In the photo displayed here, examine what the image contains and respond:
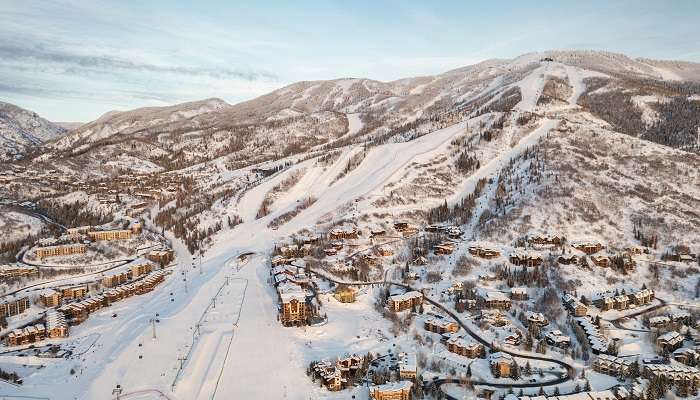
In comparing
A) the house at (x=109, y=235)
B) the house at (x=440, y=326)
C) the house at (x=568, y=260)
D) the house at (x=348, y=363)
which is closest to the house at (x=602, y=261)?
the house at (x=568, y=260)

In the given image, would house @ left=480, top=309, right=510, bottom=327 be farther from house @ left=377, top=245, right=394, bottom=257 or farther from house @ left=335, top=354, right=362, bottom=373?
house @ left=377, top=245, right=394, bottom=257

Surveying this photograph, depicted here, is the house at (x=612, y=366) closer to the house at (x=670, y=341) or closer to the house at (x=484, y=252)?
the house at (x=670, y=341)

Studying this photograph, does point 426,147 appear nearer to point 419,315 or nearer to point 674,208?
point 674,208

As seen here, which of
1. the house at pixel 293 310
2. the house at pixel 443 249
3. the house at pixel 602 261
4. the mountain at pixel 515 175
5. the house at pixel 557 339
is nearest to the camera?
the house at pixel 557 339

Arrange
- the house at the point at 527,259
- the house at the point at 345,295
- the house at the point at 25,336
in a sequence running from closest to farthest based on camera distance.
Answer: the house at the point at 25,336, the house at the point at 345,295, the house at the point at 527,259

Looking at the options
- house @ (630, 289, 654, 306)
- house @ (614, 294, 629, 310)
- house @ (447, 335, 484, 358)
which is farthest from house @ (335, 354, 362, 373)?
house @ (630, 289, 654, 306)

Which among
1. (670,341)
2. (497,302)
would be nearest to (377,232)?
(497,302)

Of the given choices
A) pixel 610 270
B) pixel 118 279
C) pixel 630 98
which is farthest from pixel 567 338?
pixel 630 98
